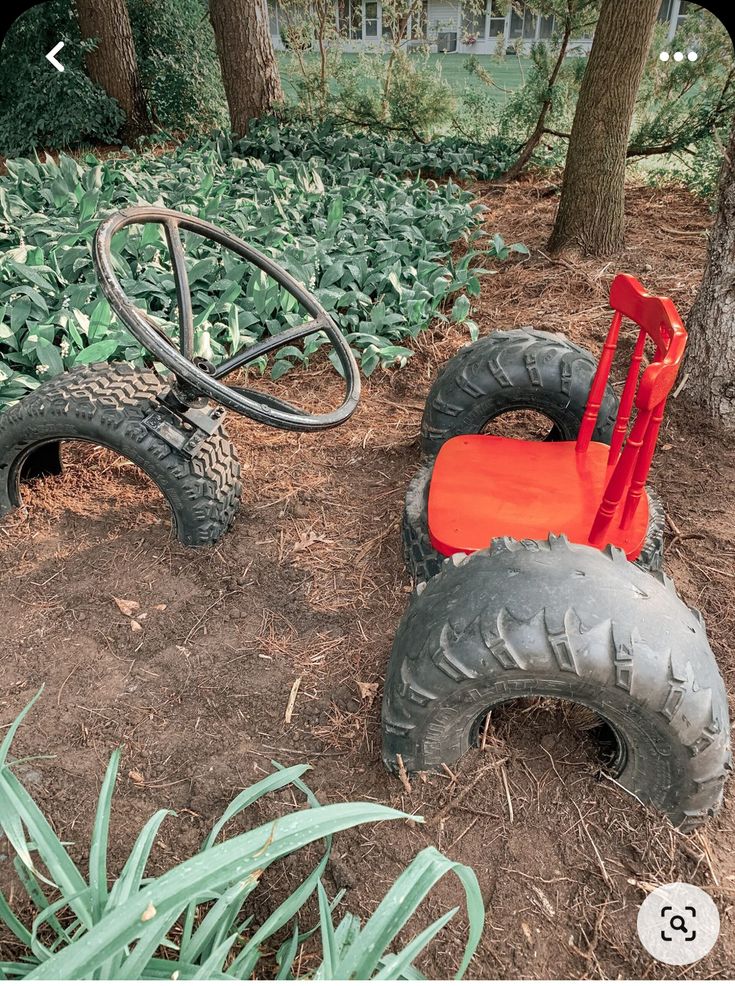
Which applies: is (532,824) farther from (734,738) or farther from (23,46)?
(23,46)

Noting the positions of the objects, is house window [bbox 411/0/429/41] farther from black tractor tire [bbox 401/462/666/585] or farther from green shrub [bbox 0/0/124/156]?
black tractor tire [bbox 401/462/666/585]

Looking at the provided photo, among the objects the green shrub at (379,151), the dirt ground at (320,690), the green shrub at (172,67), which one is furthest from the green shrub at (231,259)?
the green shrub at (172,67)

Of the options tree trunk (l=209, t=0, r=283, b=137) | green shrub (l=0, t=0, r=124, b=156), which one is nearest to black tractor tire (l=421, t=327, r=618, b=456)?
tree trunk (l=209, t=0, r=283, b=137)

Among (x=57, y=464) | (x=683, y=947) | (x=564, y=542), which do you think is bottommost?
(x=683, y=947)

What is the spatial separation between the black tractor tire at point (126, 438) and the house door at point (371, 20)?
21.4 feet

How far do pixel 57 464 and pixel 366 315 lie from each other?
1831 mm

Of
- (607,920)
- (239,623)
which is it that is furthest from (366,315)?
(607,920)

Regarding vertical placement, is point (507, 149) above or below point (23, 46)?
below

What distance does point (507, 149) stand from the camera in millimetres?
6512

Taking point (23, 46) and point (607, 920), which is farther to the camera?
point (23, 46)

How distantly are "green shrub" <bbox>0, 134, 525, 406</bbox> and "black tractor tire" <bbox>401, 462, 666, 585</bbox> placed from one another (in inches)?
53.3

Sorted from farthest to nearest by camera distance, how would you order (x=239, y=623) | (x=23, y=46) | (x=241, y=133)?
(x=23, y=46) → (x=241, y=133) → (x=239, y=623)

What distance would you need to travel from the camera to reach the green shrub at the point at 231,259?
123 inches

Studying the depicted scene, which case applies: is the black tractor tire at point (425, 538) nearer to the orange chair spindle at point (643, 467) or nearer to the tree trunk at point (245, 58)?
the orange chair spindle at point (643, 467)
